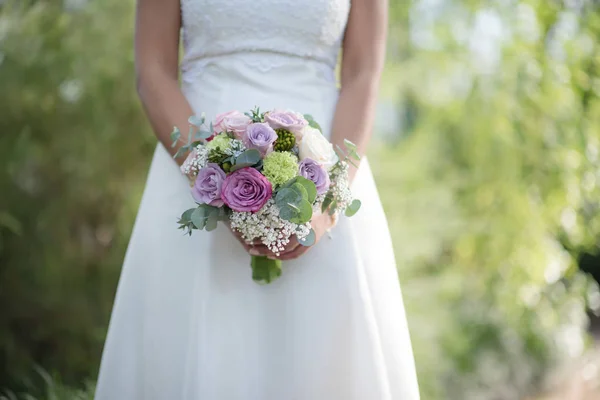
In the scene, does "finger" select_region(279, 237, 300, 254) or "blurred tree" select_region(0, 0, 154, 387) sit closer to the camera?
"finger" select_region(279, 237, 300, 254)

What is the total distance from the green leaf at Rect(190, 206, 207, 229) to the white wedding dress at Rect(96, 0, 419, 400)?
26 centimetres

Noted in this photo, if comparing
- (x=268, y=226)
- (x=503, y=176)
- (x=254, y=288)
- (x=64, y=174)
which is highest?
(x=64, y=174)

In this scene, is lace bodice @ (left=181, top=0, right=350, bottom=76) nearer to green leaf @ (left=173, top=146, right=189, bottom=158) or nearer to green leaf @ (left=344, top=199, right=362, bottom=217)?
green leaf @ (left=173, top=146, right=189, bottom=158)

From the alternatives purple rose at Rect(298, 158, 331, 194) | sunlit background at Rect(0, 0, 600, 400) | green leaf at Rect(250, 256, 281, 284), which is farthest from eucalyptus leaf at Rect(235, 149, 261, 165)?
sunlit background at Rect(0, 0, 600, 400)

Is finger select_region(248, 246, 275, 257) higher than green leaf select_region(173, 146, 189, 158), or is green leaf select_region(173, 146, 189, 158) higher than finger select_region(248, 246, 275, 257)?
green leaf select_region(173, 146, 189, 158)

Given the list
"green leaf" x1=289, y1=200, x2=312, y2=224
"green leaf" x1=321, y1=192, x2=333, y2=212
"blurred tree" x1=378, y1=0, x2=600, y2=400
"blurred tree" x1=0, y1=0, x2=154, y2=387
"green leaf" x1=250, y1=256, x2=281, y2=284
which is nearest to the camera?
"green leaf" x1=289, y1=200, x2=312, y2=224

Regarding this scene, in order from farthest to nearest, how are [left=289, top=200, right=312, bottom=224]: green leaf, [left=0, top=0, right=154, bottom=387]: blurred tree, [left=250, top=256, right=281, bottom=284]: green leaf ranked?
[left=0, top=0, right=154, bottom=387]: blurred tree < [left=250, top=256, right=281, bottom=284]: green leaf < [left=289, top=200, right=312, bottom=224]: green leaf

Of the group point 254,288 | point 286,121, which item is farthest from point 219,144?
point 254,288

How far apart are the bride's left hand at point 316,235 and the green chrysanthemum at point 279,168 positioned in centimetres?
18

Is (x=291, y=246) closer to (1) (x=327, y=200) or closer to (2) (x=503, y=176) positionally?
(1) (x=327, y=200)

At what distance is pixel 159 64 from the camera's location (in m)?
1.86

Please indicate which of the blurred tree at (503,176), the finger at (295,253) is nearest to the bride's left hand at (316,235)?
the finger at (295,253)

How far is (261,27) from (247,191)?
0.58 metres

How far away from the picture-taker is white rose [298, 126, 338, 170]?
1533 millimetres
